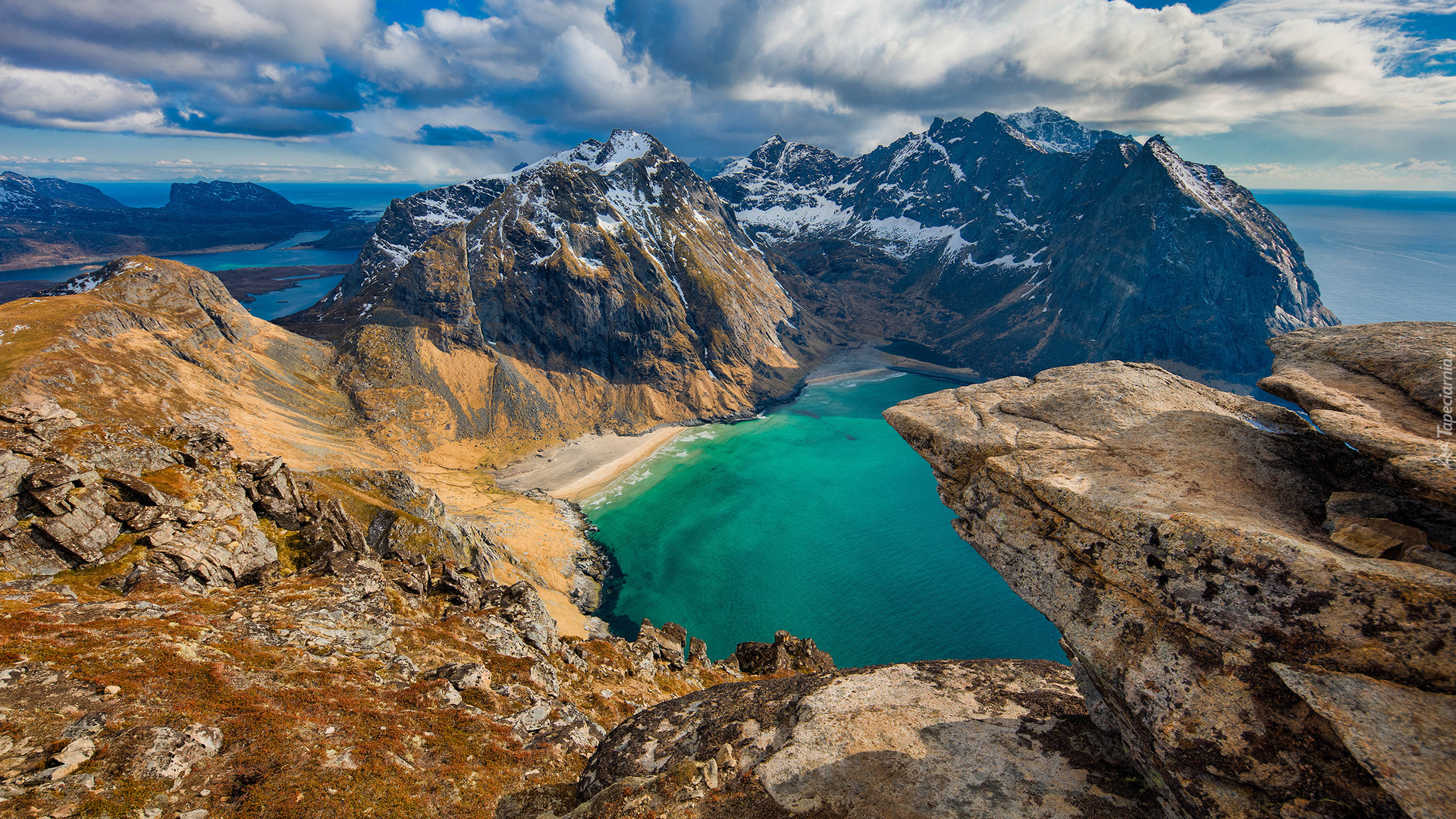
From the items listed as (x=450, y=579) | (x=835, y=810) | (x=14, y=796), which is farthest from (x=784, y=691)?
(x=450, y=579)

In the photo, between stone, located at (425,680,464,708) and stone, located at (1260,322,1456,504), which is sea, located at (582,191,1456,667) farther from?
stone, located at (1260,322,1456,504)

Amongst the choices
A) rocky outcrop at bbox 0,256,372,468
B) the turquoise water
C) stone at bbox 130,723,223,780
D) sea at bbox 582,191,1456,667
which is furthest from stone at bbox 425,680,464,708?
rocky outcrop at bbox 0,256,372,468

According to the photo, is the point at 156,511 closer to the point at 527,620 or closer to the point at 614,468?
the point at 527,620

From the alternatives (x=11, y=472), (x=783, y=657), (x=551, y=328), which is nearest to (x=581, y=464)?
(x=551, y=328)

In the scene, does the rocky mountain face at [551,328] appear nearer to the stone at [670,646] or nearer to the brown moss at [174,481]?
the brown moss at [174,481]

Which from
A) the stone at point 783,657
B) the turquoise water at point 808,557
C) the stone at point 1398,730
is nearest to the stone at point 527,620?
the stone at point 783,657

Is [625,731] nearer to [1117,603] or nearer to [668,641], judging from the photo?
[1117,603]
